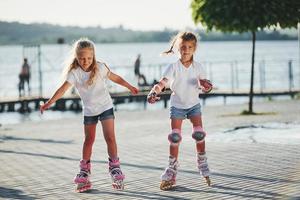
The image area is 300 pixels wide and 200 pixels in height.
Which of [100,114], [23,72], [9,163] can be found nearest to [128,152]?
[9,163]

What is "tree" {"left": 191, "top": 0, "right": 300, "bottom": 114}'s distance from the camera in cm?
1408

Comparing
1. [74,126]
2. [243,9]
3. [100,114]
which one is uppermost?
[243,9]

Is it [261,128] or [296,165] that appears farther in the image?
[261,128]

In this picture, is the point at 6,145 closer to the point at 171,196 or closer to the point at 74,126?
the point at 74,126

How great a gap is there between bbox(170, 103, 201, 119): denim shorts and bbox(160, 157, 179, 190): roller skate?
430 mm

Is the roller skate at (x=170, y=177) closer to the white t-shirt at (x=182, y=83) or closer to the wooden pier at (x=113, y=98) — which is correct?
the white t-shirt at (x=182, y=83)

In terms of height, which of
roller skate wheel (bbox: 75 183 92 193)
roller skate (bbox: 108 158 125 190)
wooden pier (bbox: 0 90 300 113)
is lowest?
wooden pier (bbox: 0 90 300 113)

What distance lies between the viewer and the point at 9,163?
8242 millimetres

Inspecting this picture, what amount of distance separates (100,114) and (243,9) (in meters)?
8.86

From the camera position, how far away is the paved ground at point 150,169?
5785 millimetres

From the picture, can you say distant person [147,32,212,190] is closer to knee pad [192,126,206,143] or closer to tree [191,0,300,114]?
knee pad [192,126,206,143]

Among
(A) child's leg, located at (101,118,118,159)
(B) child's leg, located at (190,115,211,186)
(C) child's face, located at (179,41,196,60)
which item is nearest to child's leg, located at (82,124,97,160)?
(A) child's leg, located at (101,118,118,159)

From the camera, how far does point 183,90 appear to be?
5984 millimetres

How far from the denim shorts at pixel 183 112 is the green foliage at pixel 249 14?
8.54 metres
